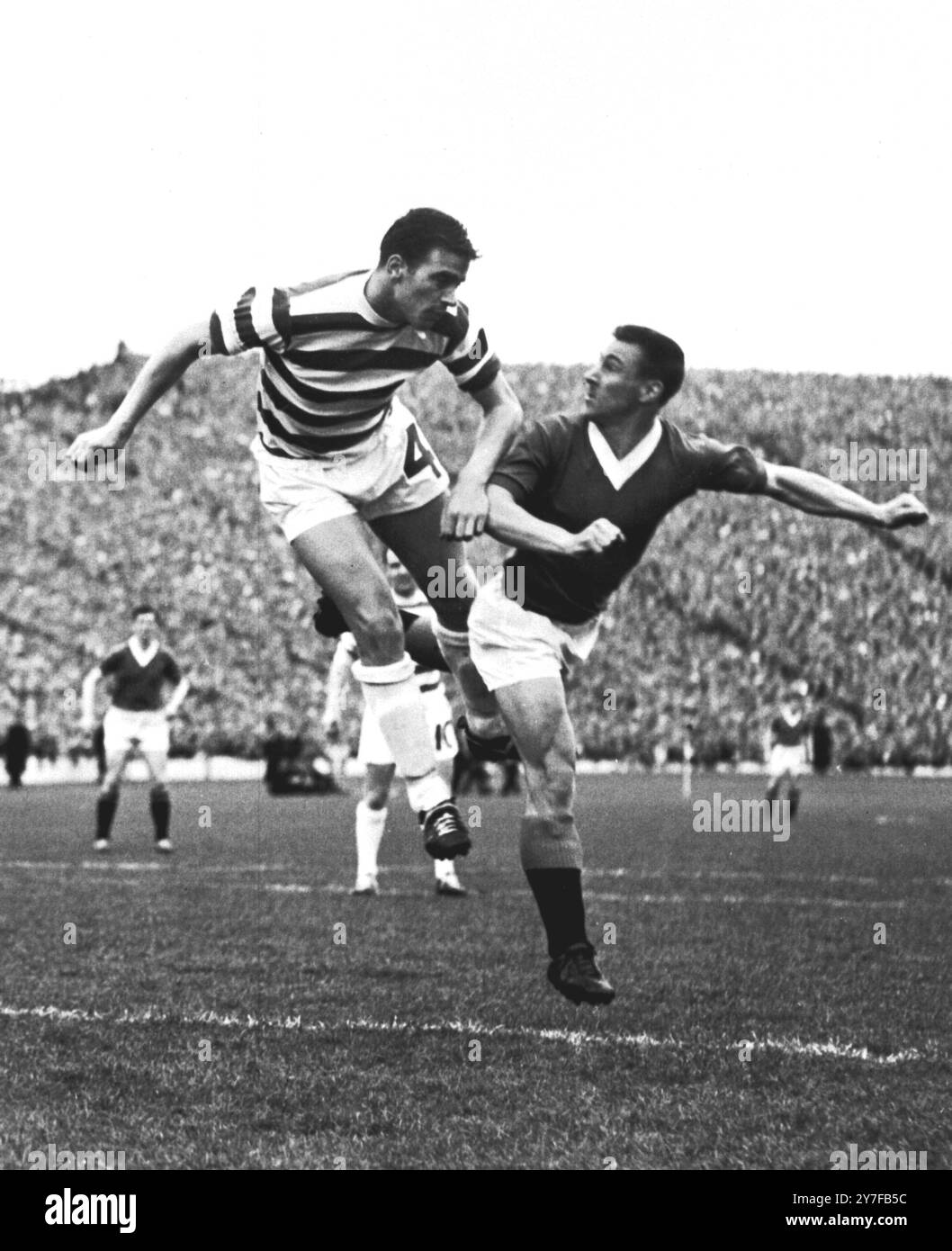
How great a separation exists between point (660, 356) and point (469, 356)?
0.81 metres

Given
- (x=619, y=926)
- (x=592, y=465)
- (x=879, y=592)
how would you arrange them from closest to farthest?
(x=592, y=465) → (x=619, y=926) → (x=879, y=592)

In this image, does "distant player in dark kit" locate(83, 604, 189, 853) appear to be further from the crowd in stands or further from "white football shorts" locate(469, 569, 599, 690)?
the crowd in stands

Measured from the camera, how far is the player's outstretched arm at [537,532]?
4965mm

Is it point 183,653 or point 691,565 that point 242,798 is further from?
point 691,565

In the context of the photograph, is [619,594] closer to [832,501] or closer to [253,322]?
[832,501]

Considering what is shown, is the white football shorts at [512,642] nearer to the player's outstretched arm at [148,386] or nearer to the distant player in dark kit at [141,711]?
the player's outstretched arm at [148,386]

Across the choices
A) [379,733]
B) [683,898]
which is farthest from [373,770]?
[683,898]

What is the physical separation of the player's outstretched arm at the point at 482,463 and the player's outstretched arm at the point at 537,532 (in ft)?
0.20

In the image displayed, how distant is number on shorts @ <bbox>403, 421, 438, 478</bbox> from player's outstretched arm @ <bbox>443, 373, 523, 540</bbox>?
0.34m

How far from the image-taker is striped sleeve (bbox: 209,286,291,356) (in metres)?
5.38

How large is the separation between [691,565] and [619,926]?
33.7 meters

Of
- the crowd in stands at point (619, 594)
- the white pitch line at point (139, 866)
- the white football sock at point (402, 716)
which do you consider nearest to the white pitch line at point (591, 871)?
the white pitch line at point (139, 866)

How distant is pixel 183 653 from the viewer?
42031 mm
